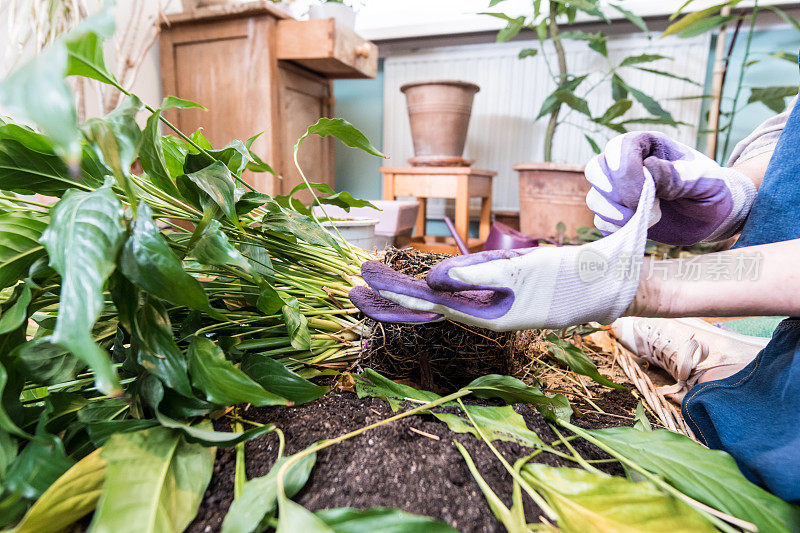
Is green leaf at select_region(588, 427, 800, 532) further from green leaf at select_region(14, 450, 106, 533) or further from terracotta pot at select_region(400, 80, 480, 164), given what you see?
terracotta pot at select_region(400, 80, 480, 164)

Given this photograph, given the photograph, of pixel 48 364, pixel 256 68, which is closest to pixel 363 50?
pixel 256 68

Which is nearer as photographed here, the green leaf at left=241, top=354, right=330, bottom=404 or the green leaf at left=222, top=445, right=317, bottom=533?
the green leaf at left=222, top=445, right=317, bottom=533

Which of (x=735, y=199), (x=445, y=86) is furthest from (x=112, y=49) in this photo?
(x=735, y=199)

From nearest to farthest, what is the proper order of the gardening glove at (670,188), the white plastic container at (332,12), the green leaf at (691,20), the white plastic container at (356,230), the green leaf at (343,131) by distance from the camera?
the gardening glove at (670,188), the green leaf at (343,131), the white plastic container at (356,230), the green leaf at (691,20), the white plastic container at (332,12)

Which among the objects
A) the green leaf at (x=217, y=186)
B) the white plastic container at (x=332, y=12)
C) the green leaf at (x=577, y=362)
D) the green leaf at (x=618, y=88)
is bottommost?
the green leaf at (x=577, y=362)

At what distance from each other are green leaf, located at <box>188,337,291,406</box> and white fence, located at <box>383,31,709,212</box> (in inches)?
84.5

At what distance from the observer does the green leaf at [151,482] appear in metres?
0.26

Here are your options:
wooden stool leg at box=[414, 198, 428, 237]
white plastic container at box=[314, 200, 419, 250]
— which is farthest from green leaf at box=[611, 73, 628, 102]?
white plastic container at box=[314, 200, 419, 250]

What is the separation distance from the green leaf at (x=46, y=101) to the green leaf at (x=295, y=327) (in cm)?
24

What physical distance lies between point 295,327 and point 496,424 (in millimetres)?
209

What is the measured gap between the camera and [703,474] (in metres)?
0.35

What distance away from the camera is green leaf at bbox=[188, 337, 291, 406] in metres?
0.32

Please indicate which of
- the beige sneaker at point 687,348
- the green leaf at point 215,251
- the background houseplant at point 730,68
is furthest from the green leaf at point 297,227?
the background houseplant at point 730,68

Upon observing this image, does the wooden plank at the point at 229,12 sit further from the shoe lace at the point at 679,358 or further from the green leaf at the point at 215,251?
the shoe lace at the point at 679,358
